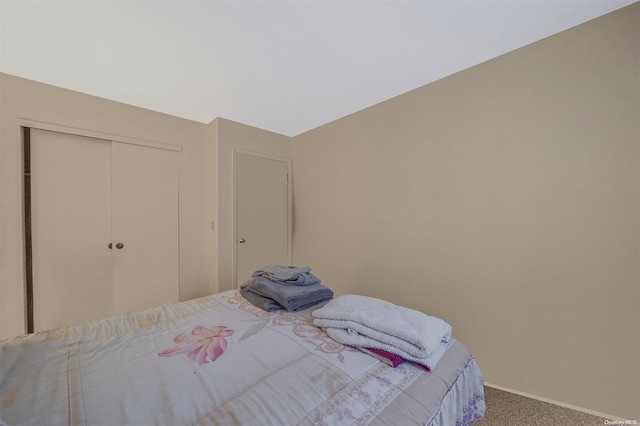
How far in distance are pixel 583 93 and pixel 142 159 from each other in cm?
348

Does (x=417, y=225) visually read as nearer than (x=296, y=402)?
No

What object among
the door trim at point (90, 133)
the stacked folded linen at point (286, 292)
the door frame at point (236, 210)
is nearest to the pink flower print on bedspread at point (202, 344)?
Result: the stacked folded linen at point (286, 292)

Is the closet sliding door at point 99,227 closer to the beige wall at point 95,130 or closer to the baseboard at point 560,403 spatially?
the beige wall at point 95,130

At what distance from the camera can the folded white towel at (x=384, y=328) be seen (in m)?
0.87

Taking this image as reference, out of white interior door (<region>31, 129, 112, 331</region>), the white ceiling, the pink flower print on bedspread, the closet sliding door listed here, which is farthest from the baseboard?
white interior door (<region>31, 129, 112, 331</region>)

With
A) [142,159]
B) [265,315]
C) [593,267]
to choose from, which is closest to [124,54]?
[142,159]

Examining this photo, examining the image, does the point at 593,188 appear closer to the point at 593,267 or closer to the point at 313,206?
the point at 593,267

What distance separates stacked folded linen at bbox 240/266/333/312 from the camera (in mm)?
1327

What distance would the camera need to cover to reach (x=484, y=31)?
4.53 ft

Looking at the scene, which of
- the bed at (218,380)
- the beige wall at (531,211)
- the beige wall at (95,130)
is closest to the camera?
the bed at (218,380)

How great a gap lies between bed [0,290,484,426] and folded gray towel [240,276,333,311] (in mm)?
203

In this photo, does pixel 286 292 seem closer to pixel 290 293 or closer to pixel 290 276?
pixel 290 293

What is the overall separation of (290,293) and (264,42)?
156 cm

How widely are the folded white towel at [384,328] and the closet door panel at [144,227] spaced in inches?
83.9
